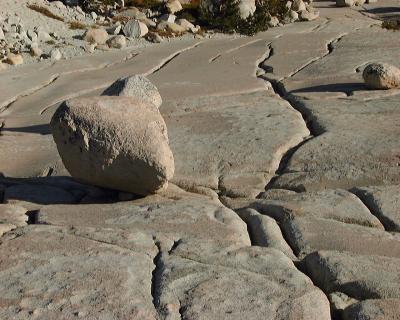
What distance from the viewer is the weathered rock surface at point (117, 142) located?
491 centimetres

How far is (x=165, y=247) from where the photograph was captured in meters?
3.97

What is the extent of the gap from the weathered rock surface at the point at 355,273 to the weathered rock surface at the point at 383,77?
15.0 feet

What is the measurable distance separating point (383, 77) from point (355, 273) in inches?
189

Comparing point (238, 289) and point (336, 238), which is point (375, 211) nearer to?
point (336, 238)

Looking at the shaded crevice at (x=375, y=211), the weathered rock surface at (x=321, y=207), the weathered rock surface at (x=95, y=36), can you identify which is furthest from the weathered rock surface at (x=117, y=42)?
the shaded crevice at (x=375, y=211)

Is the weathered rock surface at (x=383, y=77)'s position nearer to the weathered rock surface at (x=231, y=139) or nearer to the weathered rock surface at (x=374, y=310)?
the weathered rock surface at (x=231, y=139)

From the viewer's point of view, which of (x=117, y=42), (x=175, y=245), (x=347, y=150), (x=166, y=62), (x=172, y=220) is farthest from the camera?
(x=117, y=42)

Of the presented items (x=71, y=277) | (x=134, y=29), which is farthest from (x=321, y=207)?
(x=134, y=29)

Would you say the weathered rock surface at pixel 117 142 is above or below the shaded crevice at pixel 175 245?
above

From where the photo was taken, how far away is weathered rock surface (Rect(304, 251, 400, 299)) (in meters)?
3.40

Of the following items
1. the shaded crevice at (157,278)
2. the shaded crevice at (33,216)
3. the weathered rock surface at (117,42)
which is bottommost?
the weathered rock surface at (117,42)

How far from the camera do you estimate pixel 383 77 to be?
26.0 feet

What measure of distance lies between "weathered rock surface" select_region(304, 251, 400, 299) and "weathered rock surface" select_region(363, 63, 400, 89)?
4.56m

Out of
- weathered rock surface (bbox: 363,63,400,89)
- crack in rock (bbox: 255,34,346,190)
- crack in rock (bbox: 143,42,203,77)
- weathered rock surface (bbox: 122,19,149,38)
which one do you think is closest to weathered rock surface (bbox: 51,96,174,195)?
crack in rock (bbox: 255,34,346,190)
